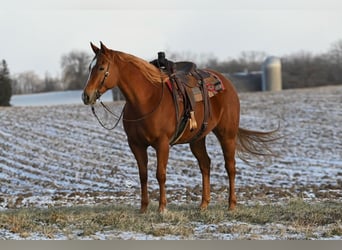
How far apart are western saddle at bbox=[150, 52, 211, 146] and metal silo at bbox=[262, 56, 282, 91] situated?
34486 millimetres

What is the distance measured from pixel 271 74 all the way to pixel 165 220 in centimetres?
3677

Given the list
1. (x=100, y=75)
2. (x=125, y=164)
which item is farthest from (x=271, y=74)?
(x=100, y=75)

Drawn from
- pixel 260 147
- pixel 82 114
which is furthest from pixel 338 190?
pixel 82 114

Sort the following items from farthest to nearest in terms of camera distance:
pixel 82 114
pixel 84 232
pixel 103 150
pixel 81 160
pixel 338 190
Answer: pixel 82 114 → pixel 103 150 → pixel 81 160 → pixel 338 190 → pixel 84 232

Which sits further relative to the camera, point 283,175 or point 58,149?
point 58,149

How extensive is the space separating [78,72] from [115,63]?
7143mm

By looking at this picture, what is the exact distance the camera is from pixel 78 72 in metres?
12.4

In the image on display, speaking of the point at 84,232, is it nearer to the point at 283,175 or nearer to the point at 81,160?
the point at 283,175

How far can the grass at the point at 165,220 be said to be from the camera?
516cm

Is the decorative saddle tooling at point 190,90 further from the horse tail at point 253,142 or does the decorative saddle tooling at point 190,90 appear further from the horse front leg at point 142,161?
the horse tail at point 253,142

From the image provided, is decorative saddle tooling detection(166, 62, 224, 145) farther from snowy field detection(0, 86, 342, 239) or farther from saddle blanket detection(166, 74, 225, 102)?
snowy field detection(0, 86, 342, 239)

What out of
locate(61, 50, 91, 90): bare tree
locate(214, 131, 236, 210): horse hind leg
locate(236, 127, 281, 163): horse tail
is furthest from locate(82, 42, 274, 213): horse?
locate(61, 50, 91, 90): bare tree

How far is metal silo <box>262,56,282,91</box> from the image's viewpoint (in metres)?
40.0

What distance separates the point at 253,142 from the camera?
23.5 ft
